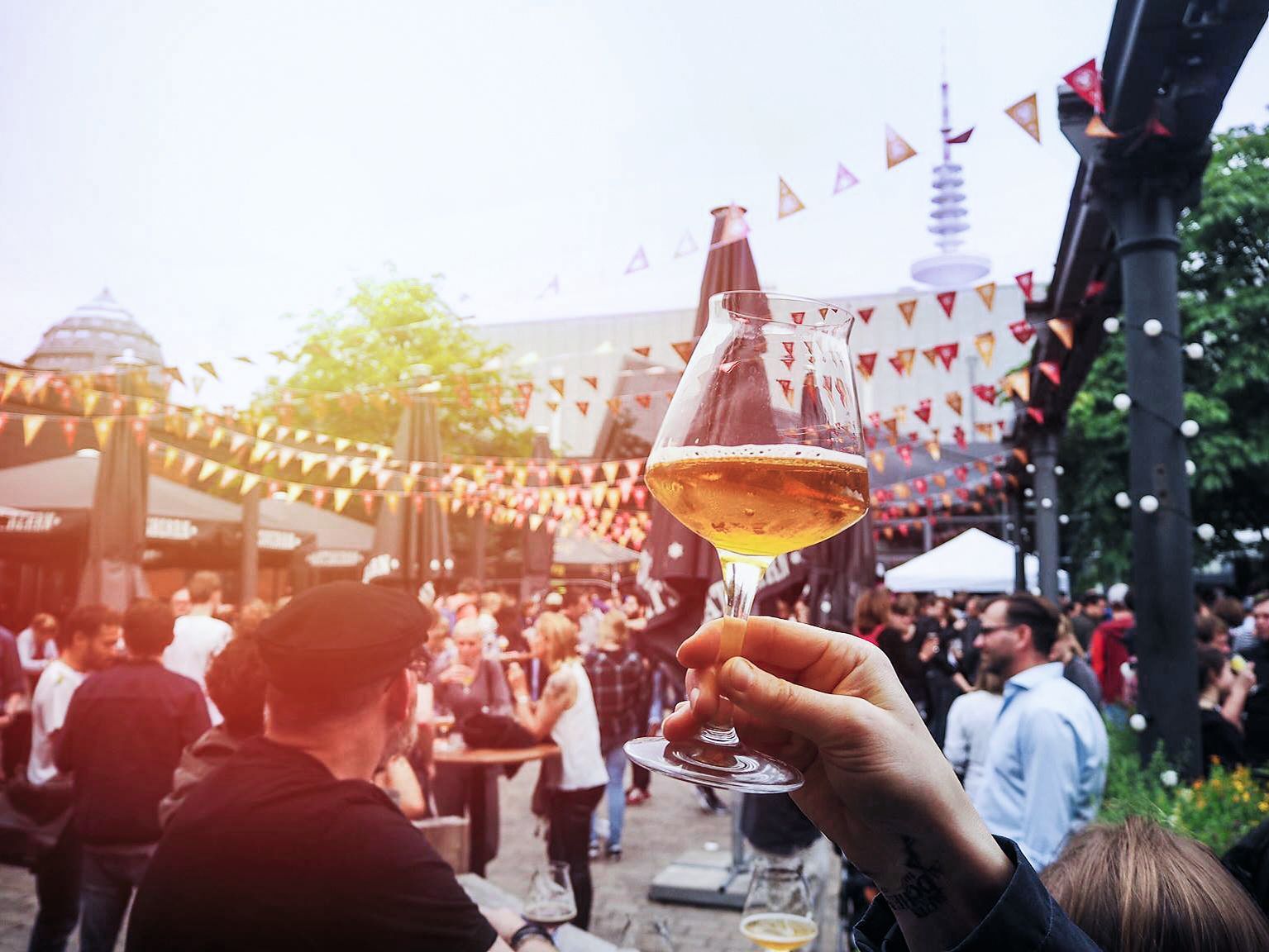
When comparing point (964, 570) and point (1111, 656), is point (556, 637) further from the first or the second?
point (964, 570)

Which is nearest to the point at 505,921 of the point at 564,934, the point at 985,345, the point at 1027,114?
the point at 564,934

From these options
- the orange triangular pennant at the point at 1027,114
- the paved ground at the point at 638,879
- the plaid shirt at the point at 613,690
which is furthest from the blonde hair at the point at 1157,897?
the plaid shirt at the point at 613,690

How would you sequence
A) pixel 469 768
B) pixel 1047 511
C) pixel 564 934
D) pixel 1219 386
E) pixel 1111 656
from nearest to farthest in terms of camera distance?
pixel 564 934
pixel 469 768
pixel 1111 656
pixel 1047 511
pixel 1219 386

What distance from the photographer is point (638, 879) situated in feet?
20.7

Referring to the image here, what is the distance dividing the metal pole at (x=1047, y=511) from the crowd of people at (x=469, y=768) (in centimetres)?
422

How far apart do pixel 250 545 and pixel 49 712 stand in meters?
3.21

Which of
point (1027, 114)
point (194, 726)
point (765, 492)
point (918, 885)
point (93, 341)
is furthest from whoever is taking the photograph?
point (93, 341)

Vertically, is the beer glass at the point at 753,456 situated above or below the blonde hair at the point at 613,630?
above

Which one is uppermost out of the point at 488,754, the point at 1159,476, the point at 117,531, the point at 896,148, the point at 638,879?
the point at 896,148

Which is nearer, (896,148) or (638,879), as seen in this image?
(896,148)

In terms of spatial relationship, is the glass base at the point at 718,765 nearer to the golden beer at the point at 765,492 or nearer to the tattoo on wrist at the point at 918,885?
the tattoo on wrist at the point at 918,885

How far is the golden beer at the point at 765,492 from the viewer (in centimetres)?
101

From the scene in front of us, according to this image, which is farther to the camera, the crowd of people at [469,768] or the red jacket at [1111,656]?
the red jacket at [1111,656]

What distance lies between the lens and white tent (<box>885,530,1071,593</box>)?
46.5 feet
